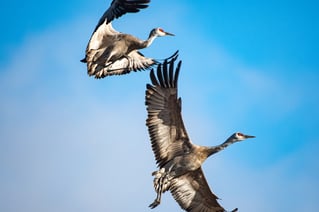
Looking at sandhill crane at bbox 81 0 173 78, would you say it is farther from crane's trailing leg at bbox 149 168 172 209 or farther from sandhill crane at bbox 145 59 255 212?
crane's trailing leg at bbox 149 168 172 209

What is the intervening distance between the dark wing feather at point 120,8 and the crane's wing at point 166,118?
1506 millimetres

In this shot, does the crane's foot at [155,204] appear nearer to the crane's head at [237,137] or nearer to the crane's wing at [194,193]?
the crane's wing at [194,193]

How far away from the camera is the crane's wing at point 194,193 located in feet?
64.3

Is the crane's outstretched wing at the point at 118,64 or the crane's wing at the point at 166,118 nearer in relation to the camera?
the crane's wing at the point at 166,118

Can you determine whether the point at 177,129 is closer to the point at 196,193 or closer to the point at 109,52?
the point at 196,193

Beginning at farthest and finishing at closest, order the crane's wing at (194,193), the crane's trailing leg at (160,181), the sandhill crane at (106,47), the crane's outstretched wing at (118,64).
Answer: the crane's outstretched wing at (118,64), the sandhill crane at (106,47), the crane's wing at (194,193), the crane's trailing leg at (160,181)

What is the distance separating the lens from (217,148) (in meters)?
19.2

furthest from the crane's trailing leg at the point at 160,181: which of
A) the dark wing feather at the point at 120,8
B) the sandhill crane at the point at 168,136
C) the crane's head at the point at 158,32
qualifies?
the crane's head at the point at 158,32

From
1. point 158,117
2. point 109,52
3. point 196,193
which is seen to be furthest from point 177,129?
point 109,52

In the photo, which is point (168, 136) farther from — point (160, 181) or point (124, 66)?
point (124, 66)

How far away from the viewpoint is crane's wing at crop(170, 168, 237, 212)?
19.6 m

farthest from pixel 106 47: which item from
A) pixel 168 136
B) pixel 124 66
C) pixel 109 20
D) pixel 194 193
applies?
pixel 194 193

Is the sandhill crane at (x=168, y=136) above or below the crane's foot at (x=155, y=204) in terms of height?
above

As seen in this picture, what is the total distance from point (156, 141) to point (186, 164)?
84cm
